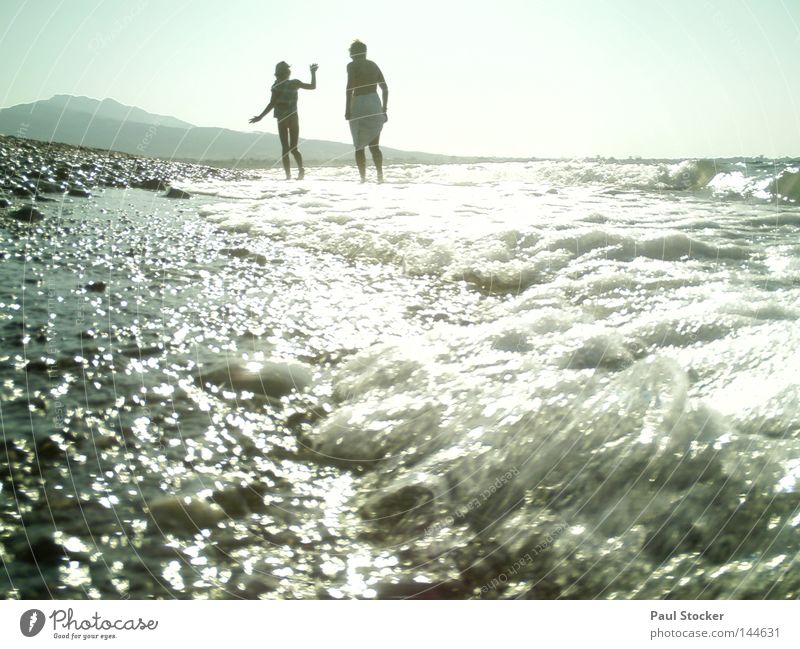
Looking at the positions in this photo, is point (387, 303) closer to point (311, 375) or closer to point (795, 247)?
point (311, 375)

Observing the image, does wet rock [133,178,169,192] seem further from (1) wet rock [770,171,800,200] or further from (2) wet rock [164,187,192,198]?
(1) wet rock [770,171,800,200]

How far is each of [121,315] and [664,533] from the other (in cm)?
180

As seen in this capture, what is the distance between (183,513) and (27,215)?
247 cm

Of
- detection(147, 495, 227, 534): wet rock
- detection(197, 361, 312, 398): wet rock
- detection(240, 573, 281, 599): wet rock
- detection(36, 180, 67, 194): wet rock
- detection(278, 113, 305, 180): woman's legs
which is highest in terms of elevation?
detection(278, 113, 305, 180): woman's legs

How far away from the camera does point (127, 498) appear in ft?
3.97

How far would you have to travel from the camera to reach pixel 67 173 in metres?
4.07

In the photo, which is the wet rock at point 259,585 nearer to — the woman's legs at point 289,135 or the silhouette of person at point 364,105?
the silhouette of person at point 364,105

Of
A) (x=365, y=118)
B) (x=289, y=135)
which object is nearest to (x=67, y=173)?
(x=289, y=135)

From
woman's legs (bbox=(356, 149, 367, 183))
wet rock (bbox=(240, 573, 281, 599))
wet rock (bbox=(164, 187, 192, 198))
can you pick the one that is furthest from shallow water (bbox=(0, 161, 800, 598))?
woman's legs (bbox=(356, 149, 367, 183))

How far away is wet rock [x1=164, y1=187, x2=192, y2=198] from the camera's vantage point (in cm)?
429

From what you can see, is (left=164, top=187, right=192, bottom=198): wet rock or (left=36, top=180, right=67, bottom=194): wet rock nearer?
(left=36, top=180, right=67, bottom=194): wet rock

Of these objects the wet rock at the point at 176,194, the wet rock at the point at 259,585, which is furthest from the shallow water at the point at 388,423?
the wet rock at the point at 176,194

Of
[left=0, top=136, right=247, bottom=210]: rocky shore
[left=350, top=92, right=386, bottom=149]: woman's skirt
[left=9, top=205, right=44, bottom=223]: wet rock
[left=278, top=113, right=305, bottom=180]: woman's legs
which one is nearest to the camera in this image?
[left=9, top=205, right=44, bottom=223]: wet rock

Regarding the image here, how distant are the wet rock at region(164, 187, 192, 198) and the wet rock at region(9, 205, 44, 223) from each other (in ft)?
4.15
